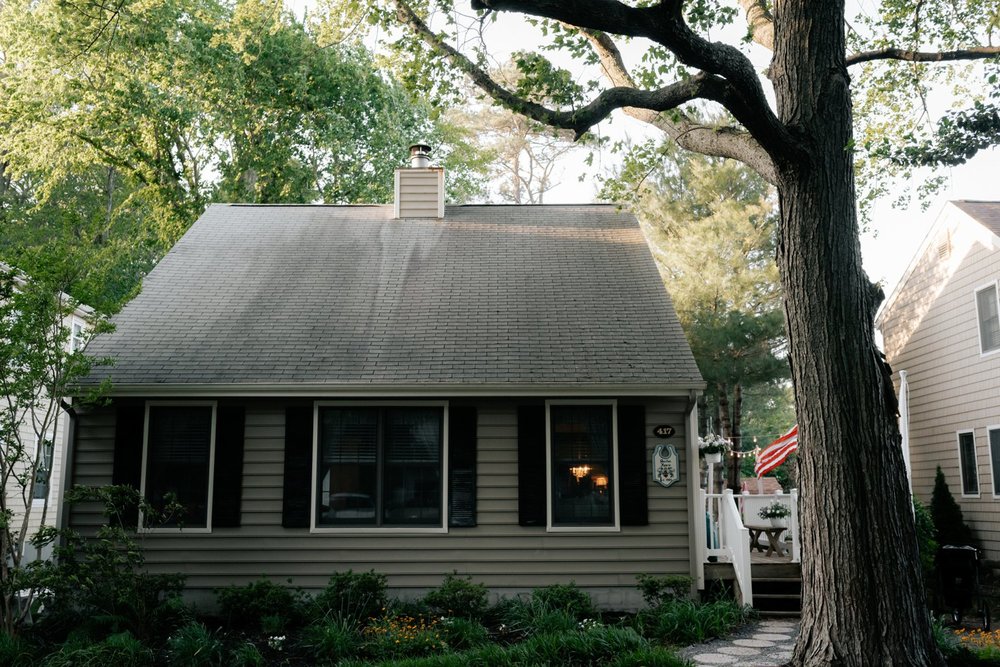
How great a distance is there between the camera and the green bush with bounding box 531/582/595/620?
361 inches

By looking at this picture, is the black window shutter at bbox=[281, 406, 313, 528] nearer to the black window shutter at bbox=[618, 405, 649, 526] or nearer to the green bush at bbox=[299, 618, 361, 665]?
the green bush at bbox=[299, 618, 361, 665]

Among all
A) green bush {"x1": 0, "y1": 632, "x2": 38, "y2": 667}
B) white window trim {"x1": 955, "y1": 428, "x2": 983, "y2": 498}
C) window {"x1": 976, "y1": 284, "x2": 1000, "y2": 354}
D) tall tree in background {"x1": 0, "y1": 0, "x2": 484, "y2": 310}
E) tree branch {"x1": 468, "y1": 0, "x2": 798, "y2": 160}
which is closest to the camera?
tree branch {"x1": 468, "y1": 0, "x2": 798, "y2": 160}

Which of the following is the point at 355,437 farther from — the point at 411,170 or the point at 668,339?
the point at 411,170

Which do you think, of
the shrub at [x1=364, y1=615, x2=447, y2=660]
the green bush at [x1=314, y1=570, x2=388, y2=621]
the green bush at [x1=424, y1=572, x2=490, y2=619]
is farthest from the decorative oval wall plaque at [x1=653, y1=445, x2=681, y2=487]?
the green bush at [x1=314, y1=570, x2=388, y2=621]

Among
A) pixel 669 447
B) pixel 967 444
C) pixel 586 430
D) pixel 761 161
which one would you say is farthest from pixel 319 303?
pixel 967 444

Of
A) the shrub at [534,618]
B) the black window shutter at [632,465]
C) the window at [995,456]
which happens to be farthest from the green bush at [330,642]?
the window at [995,456]

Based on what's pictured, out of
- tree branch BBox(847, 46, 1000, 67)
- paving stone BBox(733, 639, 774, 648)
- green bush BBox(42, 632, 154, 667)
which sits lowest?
paving stone BBox(733, 639, 774, 648)

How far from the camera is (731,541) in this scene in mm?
10094

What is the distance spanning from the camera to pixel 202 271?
12.5 m

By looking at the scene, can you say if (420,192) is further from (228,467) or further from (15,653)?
(15,653)

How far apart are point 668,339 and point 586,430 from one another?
1.52 meters

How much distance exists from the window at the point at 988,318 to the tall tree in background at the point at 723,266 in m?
4.90

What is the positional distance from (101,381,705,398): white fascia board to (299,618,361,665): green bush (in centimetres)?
256

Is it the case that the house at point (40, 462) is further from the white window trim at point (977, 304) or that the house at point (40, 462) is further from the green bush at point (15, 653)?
the white window trim at point (977, 304)
